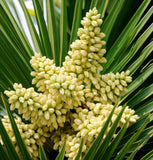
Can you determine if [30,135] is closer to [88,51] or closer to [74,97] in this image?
[74,97]

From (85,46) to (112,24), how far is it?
0.65 m

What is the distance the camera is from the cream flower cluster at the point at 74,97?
36.5 inches

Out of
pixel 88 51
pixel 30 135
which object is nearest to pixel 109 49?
pixel 88 51

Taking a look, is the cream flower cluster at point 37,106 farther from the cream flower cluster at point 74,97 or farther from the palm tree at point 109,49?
the palm tree at point 109,49

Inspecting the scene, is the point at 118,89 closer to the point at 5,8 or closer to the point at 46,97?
the point at 46,97

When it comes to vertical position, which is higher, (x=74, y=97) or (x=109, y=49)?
(x=109, y=49)

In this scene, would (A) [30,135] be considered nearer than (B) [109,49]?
Yes

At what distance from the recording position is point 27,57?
1.51 metres

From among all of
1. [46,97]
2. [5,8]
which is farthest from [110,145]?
[5,8]

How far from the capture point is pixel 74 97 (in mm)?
960

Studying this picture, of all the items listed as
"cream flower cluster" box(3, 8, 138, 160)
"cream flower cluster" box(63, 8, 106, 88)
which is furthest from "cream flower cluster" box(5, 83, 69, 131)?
"cream flower cluster" box(63, 8, 106, 88)

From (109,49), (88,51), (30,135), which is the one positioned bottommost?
(30,135)

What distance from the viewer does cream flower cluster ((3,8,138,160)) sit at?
93cm

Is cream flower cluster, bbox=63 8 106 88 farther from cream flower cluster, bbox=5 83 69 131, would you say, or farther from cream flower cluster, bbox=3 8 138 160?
cream flower cluster, bbox=5 83 69 131
